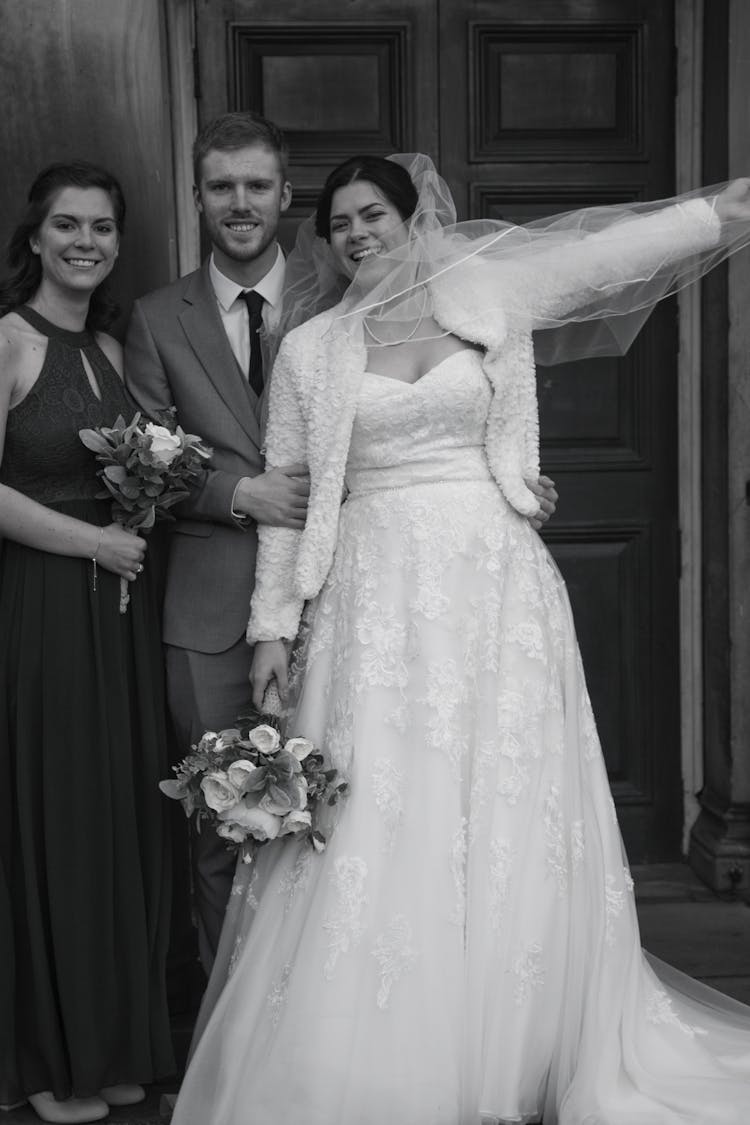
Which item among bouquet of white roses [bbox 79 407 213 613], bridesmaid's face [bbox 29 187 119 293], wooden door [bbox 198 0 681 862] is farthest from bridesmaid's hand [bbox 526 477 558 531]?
wooden door [bbox 198 0 681 862]

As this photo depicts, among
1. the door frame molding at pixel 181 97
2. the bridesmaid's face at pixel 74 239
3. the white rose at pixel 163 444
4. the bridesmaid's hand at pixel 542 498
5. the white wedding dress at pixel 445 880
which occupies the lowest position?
the white wedding dress at pixel 445 880

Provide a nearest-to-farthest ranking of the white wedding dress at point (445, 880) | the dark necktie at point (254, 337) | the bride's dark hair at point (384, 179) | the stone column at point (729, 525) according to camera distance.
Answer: the white wedding dress at point (445, 880) → the bride's dark hair at point (384, 179) → the dark necktie at point (254, 337) → the stone column at point (729, 525)

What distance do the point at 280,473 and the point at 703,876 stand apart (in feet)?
7.90

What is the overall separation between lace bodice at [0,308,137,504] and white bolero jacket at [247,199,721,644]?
49 centimetres

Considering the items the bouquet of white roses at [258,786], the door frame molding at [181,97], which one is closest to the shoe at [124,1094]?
the bouquet of white roses at [258,786]

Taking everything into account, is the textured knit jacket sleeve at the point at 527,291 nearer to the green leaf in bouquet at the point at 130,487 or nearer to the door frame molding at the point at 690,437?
the green leaf in bouquet at the point at 130,487

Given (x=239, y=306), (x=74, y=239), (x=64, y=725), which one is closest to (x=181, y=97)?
(x=239, y=306)

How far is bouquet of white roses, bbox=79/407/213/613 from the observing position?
3.32 meters

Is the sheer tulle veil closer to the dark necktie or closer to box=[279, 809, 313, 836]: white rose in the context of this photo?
the dark necktie

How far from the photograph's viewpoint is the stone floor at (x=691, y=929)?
4.23 m

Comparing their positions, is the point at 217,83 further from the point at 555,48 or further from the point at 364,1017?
the point at 364,1017

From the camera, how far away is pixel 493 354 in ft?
Result: 11.1

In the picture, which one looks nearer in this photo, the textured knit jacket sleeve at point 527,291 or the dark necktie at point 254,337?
the textured knit jacket sleeve at point 527,291

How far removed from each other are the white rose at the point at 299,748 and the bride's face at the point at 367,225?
1.14m
